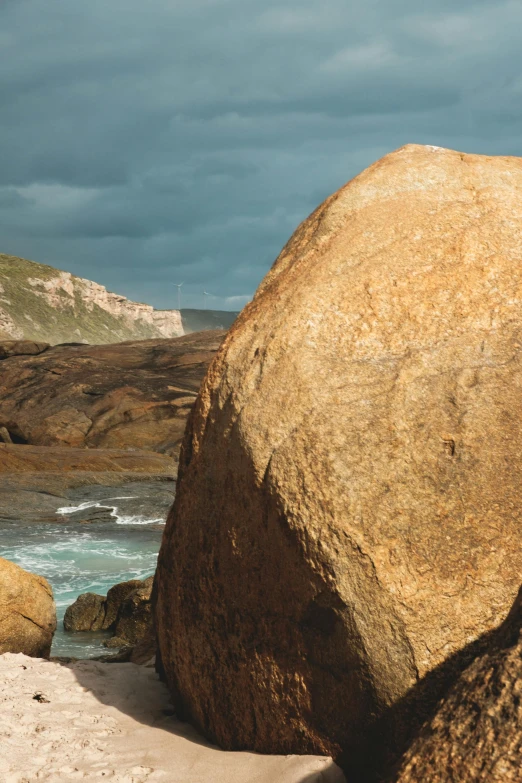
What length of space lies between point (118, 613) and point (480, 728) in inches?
398

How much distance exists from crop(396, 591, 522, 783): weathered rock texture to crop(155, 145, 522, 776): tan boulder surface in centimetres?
63

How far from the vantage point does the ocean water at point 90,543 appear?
14867mm

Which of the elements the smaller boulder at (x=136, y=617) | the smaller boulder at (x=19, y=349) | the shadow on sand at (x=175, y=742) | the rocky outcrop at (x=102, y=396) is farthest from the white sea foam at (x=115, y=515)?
the smaller boulder at (x=19, y=349)

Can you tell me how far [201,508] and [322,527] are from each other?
3.74ft

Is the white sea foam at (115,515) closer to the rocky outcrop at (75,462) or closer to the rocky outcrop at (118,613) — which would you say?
the rocky outcrop at (75,462)

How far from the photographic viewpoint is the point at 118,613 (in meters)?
12.4

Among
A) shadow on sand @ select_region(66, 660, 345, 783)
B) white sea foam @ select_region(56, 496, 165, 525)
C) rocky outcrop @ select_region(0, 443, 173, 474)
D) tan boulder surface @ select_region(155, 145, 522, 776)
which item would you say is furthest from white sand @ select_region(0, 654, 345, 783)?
rocky outcrop @ select_region(0, 443, 173, 474)

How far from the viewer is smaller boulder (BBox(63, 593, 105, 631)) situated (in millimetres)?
12562

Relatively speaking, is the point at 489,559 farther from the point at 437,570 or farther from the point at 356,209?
the point at 356,209

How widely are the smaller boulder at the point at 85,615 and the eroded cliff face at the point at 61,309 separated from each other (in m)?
90.4

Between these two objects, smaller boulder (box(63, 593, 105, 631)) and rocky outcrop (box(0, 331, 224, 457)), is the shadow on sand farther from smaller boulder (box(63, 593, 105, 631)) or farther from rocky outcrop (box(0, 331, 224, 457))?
rocky outcrop (box(0, 331, 224, 457))

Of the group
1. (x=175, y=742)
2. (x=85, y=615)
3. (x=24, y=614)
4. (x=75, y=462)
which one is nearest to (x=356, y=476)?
(x=175, y=742)

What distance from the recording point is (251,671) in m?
4.54

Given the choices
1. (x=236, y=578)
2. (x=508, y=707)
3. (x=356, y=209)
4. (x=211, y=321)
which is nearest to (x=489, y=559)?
(x=508, y=707)
